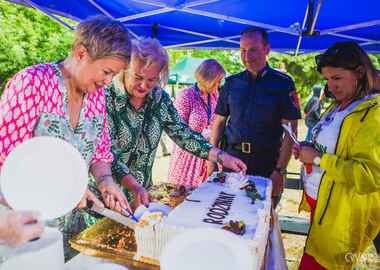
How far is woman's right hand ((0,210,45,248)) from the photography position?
75 cm

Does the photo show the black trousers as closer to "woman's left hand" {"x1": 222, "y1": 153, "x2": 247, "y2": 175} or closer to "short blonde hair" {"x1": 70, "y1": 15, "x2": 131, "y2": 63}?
"woman's left hand" {"x1": 222, "y1": 153, "x2": 247, "y2": 175}

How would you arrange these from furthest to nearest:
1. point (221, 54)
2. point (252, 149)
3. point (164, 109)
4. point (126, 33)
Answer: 1. point (221, 54)
2. point (252, 149)
3. point (164, 109)
4. point (126, 33)

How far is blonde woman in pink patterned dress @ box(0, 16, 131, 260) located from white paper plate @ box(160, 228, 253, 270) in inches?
27.3

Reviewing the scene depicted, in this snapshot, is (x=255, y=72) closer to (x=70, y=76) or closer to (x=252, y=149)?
(x=252, y=149)

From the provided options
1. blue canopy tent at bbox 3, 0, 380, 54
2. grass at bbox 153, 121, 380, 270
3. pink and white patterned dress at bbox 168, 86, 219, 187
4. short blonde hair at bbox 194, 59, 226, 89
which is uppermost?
blue canopy tent at bbox 3, 0, 380, 54

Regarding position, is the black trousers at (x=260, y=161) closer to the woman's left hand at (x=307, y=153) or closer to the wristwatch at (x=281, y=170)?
the wristwatch at (x=281, y=170)

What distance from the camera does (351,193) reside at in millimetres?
2004

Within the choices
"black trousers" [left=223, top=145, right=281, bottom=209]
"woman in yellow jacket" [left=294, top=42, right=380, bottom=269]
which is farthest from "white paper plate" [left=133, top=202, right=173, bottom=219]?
"black trousers" [left=223, top=145, right=281, bottom=209]

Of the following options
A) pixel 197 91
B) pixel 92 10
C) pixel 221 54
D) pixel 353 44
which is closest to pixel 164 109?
pixel 353 44

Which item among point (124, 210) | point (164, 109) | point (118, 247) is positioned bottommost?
point (118, 247)

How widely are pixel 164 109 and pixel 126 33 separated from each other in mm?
959

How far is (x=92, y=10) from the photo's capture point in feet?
12.8

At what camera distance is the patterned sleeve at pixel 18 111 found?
1.32m

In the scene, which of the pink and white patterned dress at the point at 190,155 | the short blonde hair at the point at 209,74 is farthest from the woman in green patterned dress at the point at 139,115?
the short blonde hair at the point at 209,74
